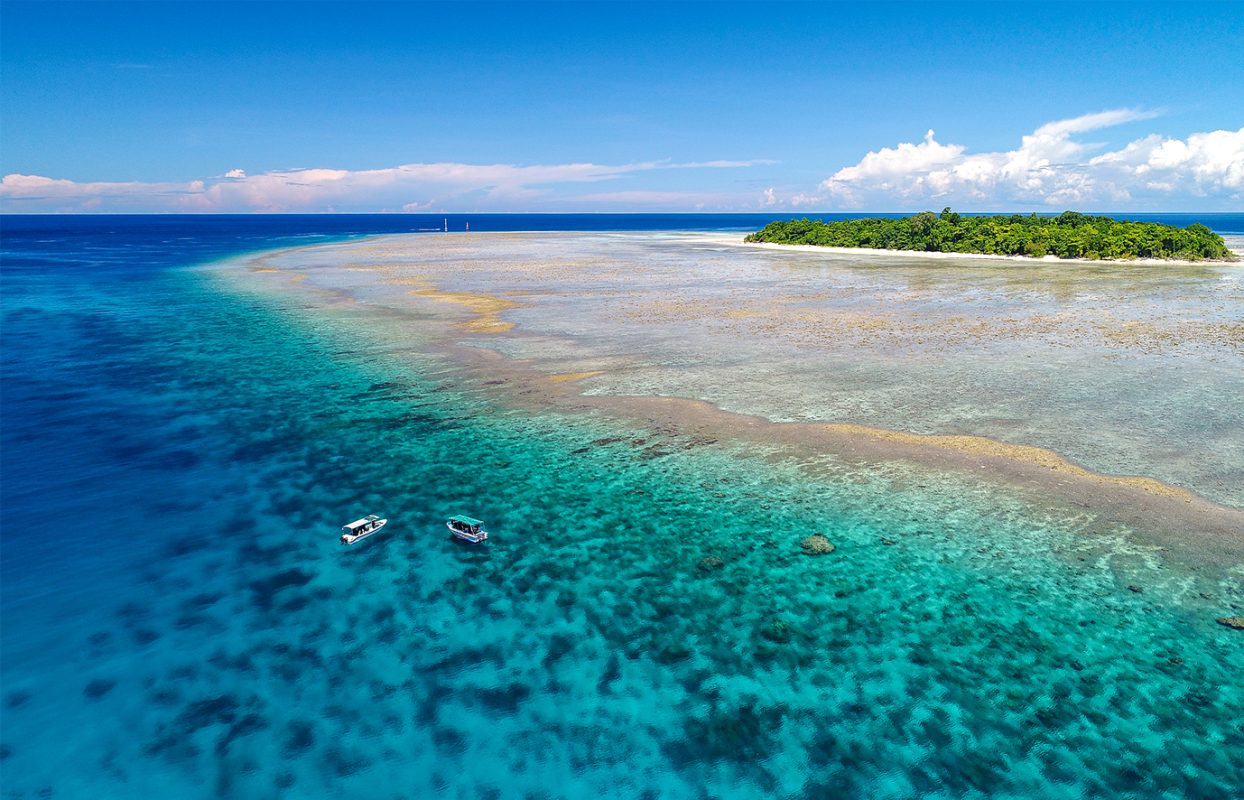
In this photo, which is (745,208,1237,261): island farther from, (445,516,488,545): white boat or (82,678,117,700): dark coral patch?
(82,678,117,700): dark coral patch

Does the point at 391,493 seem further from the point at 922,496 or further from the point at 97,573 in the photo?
the point at 922,496

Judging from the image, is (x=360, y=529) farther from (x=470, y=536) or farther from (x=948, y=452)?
(x=948, y=452)

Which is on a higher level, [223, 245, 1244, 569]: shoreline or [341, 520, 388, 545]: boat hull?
[223, 245, 1244, 569]: shoreline

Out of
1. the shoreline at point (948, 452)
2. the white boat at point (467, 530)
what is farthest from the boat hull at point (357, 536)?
the shoreline at point (948, 452)

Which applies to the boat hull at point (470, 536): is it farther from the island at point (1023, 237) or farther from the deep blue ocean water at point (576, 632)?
the island at point (1023, 237)

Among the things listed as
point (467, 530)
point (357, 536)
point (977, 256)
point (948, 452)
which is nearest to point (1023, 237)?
point (977, 256)

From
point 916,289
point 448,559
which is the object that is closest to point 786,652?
point 448,559

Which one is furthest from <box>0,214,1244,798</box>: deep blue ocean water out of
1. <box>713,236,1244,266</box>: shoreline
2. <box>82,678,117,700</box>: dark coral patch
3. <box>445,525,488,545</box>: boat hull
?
<box>713,236,1244,266</box>: shoreline
